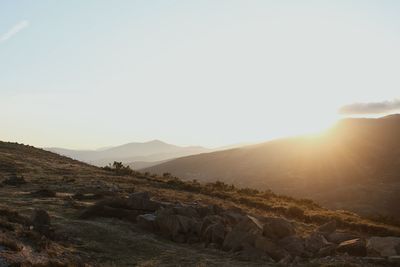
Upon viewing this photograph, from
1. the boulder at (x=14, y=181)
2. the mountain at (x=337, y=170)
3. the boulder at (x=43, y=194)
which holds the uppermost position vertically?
the boulder at (x=14, y=181)

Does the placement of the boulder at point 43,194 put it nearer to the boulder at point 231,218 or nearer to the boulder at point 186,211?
the boulder at point 186,211

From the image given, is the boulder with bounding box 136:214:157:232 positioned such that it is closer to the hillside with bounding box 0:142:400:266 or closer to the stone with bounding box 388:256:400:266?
the hillside with bounding box 0:142:400:266

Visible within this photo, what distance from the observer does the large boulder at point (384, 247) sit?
2161 centimetres

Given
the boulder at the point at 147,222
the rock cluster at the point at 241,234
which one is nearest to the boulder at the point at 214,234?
the rock cluster at the point at 241,234

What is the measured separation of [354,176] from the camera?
134 m

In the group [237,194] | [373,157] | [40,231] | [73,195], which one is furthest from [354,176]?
[40,231]

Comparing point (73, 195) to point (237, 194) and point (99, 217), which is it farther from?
point (237, 194)

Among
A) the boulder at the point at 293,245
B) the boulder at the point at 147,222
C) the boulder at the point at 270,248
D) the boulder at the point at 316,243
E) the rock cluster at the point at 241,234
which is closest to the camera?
the boulder at the point at 270,248

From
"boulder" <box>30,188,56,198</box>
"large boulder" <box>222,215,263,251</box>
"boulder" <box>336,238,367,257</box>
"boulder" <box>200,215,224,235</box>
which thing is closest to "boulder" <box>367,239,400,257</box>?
"boulder" <box>336,238,367,257</box>

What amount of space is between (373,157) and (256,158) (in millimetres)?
54084

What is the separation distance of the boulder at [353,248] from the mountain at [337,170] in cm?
7773

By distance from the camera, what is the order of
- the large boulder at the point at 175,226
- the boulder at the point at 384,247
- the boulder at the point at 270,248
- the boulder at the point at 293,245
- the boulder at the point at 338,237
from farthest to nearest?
the boulder at the point at 338,237
the large boulder at the point at 175,226
the boulder at the point at 384,247
the boulder at the point at 293,245
the boulder at the point at 270,248

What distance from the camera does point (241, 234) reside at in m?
22.1

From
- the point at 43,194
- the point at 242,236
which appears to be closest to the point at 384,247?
the point at 242,236
